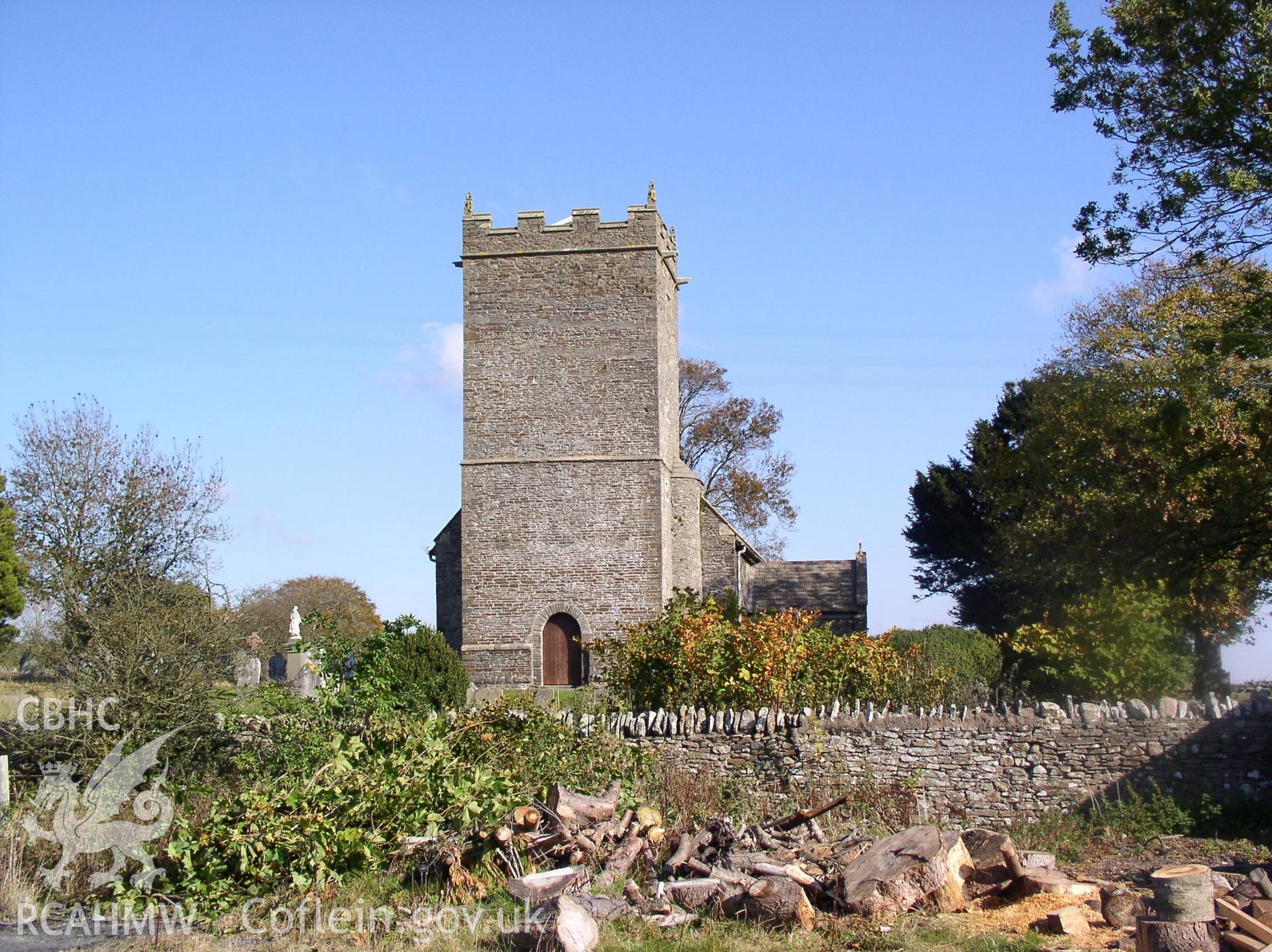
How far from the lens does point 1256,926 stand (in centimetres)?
686

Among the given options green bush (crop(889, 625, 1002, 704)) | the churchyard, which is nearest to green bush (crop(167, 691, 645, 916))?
the churchyard

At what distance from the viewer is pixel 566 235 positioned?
30.8m

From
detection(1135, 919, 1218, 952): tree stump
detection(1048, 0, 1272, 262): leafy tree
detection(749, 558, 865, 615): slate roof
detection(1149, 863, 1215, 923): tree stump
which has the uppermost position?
detection(1048, 0, 1272, 262): leafy tree

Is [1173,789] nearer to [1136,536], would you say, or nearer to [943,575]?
[1136,536]

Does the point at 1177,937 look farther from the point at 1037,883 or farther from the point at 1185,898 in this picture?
the point at 1037,883

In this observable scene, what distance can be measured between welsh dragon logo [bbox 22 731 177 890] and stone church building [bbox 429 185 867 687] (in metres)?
19.1

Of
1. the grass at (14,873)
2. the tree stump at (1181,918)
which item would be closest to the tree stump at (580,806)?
the grass at (14,873)

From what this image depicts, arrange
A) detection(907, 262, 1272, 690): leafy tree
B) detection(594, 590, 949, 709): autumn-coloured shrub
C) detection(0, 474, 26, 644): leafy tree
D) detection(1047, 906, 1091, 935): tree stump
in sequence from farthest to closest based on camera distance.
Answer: detection(0, 474, 26, 644): leafy tree → detection(907, 262, 1272, 690): leafy tree → detection(594, 590, 949, 709): autumn-coloured shrub → detection(1047, 906, 1091, 935): tree stump

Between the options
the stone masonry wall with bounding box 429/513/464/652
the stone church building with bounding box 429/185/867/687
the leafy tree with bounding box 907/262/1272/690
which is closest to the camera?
the leafy tree with bounding box 907/262/1272/690

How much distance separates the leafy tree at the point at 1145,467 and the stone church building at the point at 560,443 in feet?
29.0

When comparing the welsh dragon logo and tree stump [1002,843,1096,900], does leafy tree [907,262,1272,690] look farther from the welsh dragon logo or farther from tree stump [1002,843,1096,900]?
the welsh dragon logo

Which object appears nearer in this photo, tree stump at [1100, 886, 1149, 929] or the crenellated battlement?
tree stump at [1100, 886, 1149, 929]

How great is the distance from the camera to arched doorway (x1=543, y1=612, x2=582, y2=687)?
2977 centimetres

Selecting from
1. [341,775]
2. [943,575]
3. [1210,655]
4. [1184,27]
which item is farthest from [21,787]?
[943,575]
